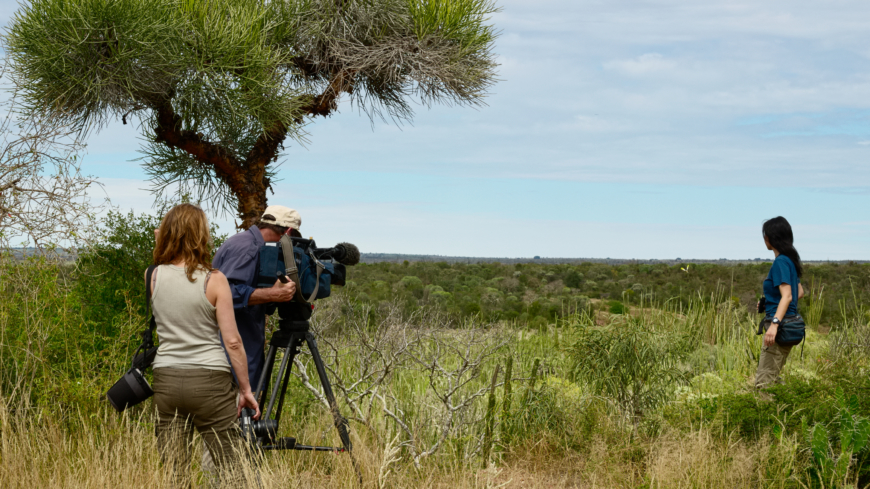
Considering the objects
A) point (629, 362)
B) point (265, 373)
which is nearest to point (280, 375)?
point (265, 373)

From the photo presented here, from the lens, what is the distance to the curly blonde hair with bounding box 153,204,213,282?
3117 mm

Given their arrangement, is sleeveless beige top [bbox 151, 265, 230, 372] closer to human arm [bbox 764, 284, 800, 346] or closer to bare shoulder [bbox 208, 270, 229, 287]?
bare shoulder [bbox 208, 270, 229, 287]

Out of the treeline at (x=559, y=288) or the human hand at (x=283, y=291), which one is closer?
the human hand at (x=283, y=291)

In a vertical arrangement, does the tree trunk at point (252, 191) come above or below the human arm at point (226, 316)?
above

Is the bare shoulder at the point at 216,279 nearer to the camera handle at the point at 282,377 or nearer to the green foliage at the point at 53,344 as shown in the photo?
the camera handle at the point at 282,377

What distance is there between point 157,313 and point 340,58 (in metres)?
5.00

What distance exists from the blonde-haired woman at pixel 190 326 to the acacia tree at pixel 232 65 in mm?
3467

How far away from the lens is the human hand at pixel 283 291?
12.2 ft

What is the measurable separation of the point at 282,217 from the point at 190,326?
41.0 inches

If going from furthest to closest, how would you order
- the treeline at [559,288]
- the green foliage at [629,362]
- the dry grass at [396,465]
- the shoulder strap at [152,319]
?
the treeline at [559,288] < the green foliage at [629,362] < the dry grass at [396,465] < the shoulder strap at [152,319]

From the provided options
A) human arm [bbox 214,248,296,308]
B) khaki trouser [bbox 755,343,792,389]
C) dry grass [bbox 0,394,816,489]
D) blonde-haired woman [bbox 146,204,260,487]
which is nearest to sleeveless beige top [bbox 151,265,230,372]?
blonde-haired woman [bbox 146,204,260,487]

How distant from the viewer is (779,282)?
18.6 ft

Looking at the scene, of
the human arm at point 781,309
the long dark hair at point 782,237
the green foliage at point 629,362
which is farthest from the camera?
the long dark hair at point 782,237

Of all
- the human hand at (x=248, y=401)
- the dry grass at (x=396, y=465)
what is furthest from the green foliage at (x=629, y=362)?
the human hand at (x=248, y=401)
